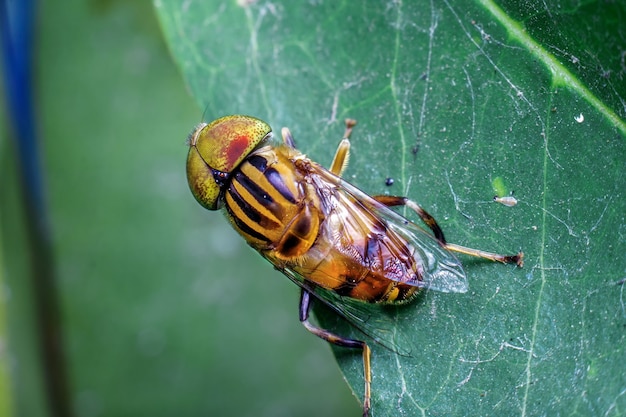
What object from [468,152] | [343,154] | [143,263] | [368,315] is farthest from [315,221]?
[143,263]

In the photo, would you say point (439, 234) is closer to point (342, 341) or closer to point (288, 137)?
point (342, 341)

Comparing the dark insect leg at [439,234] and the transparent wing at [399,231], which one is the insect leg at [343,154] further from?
the dark insect leg at [439,234]

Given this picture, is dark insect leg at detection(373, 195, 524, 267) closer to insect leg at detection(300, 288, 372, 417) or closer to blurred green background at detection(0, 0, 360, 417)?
insect leg at detection(300, 288, 372, 417)

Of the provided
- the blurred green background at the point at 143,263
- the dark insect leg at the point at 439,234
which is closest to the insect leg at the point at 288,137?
Result: the dark insect leg at the point at 439,234

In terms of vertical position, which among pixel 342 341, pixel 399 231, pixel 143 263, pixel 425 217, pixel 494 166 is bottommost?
pixel 143 263

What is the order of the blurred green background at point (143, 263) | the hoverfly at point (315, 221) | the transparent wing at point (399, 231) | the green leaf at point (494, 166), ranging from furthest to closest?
the blurred green background at point (143, 263)
the hoverfly at point (315, 221)
the transparent wing at point (399, 231)
the green leaf at point (494, 166)

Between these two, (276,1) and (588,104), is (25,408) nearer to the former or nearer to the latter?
(276,1)
